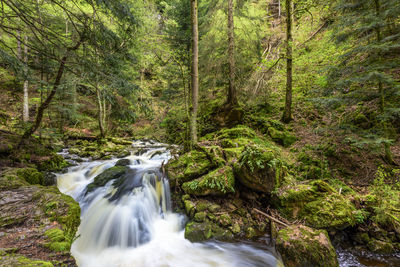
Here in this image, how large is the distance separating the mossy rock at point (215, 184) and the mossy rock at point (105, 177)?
132 inches

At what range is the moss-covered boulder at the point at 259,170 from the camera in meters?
4.60

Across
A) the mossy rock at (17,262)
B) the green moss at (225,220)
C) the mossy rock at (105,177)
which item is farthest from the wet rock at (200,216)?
the mossy rock at (105,177)

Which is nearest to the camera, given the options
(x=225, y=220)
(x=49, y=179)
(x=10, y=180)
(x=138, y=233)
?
(x=10, y=180)

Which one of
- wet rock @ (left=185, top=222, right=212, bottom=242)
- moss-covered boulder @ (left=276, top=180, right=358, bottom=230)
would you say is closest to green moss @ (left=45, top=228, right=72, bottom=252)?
wet rock @ (left=185, top=222, right=212, bottom=242)

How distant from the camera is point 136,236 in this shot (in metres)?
4.66

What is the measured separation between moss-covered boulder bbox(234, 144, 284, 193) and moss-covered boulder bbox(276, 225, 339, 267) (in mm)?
1343

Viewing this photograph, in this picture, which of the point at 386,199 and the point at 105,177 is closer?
the point at 386,199

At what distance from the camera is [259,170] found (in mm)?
4664

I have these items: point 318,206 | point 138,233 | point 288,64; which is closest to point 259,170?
point 318,206

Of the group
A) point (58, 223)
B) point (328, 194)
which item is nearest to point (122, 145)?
point (58, 223)

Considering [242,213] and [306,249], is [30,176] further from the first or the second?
[306,249]

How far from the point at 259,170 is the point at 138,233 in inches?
147

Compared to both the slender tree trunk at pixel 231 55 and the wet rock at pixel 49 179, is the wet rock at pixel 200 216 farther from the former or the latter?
the slender tree trunk at pixel 231 55

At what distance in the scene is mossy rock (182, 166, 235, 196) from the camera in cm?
490
